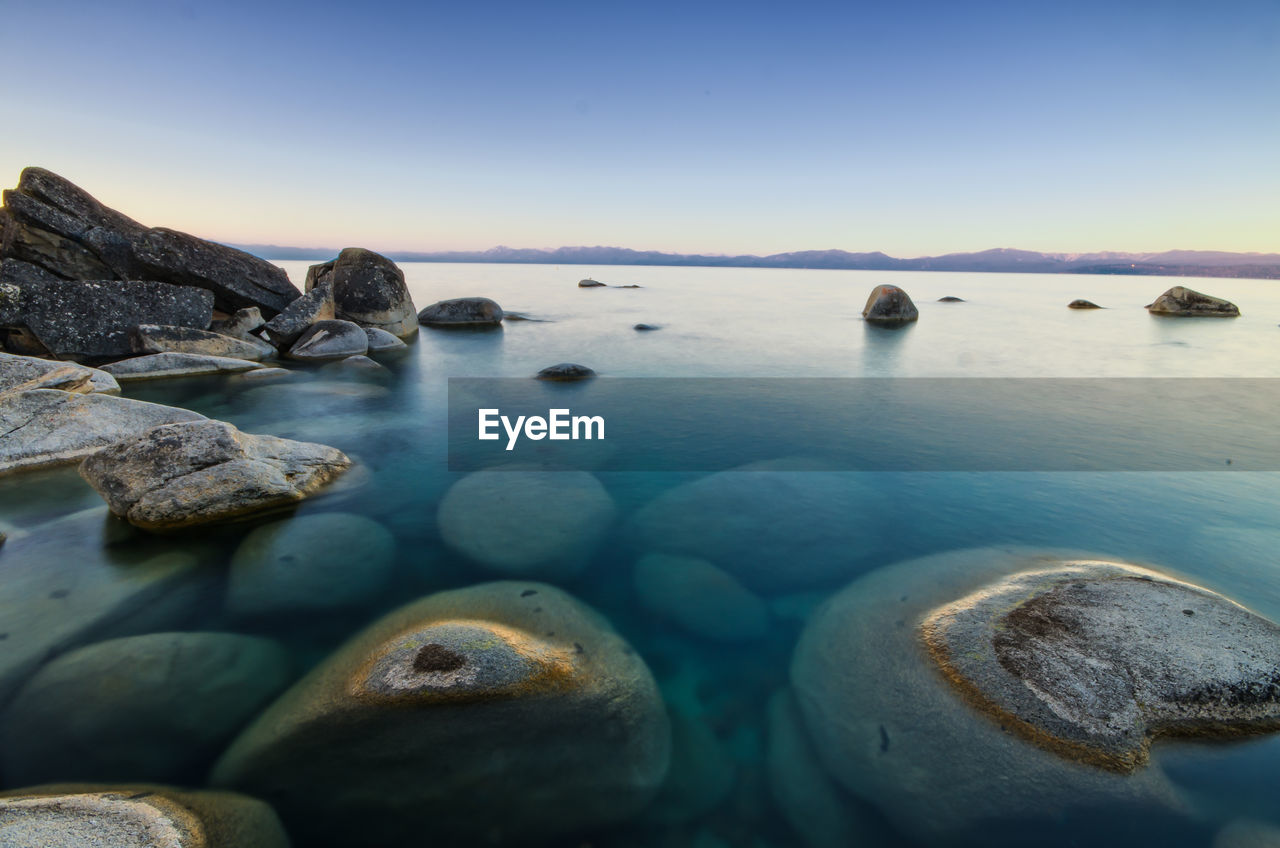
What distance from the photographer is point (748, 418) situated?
1609 cm

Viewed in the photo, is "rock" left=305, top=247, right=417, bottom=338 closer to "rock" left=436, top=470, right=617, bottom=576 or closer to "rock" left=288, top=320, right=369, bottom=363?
"rock" left=288, top=320, right=369, bottom=363

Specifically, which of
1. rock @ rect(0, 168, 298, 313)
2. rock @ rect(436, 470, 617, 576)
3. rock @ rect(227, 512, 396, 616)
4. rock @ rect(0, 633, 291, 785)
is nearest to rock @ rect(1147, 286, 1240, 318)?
rock @ rect(436, 470, 617, 576)

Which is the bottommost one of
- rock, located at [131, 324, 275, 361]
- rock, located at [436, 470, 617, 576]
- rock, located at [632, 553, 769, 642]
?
rock, located at [632, 553, 769, 642]

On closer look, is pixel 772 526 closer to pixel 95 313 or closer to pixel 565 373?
pixel 565 373

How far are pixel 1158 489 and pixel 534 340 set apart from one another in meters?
25.8

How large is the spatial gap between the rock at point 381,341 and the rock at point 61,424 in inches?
551

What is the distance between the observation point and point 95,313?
715 inches

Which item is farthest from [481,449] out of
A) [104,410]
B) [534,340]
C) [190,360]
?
[534,340]

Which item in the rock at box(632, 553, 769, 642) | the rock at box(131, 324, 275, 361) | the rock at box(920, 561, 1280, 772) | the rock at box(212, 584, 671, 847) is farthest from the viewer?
the rock at box(131, 324, 275, 361)

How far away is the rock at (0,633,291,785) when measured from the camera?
4.72m

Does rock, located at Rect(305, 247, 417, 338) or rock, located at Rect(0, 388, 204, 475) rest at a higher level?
rock, located at Rect(305, 247, 417, 338)

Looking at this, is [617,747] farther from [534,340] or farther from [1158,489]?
[534,340]

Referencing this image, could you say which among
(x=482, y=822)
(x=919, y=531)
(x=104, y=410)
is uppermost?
(x=104, y=410)

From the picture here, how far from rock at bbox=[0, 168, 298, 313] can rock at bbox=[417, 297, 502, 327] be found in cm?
1131
